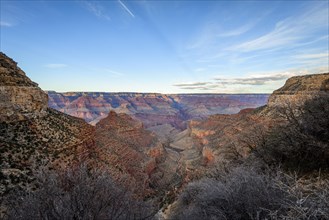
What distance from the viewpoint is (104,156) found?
39.9 m

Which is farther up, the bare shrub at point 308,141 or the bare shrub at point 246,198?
the bare shrub at point 308,141

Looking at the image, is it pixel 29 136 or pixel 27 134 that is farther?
pixel 27 134

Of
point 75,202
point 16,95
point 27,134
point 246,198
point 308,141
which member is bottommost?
point 27,134

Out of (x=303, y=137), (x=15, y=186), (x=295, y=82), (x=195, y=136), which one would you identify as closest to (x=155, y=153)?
(x=295, y=82)

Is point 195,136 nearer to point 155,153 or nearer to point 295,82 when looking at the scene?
point 155,153

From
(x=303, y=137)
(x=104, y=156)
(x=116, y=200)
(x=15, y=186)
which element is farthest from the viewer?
(x=104, y=156)

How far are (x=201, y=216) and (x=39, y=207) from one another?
798 cm

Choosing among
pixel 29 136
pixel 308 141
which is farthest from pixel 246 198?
pixel 29 136

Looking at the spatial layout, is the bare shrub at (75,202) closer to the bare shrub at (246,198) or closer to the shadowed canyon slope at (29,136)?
the bare shrub at (246,198)

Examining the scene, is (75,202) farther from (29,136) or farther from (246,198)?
(29,136)

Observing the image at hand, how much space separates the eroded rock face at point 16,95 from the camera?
2798 cm

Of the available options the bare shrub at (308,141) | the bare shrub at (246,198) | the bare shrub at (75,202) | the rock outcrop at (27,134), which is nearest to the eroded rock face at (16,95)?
the rock outcrop at (27,134)

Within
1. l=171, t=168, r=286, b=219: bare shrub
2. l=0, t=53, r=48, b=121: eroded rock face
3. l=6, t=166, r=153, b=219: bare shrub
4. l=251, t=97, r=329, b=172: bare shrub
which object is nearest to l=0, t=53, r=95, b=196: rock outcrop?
l=0, t=53, r=48, b=121: eroded rock face

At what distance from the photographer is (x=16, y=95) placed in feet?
95.9
